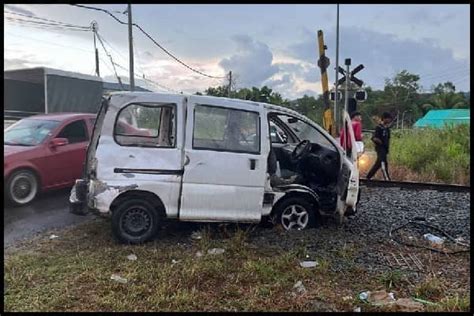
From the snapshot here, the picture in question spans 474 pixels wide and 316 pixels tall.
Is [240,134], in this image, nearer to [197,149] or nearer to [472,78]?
[197,149]

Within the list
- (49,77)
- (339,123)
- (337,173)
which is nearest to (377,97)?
(339,123)

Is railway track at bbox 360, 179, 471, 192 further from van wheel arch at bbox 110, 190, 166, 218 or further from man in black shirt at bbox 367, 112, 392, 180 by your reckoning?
van wheel arch at bbox 110, 190, 166, 218

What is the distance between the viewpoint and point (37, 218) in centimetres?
652

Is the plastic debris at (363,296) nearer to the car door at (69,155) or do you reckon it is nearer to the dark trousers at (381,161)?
the car door at (69,155)

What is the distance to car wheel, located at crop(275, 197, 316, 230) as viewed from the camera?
18.7 ft

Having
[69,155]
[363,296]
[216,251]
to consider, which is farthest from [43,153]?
[363,296]

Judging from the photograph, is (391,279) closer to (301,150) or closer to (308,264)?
(308,264)

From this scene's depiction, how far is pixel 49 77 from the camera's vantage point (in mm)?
12578

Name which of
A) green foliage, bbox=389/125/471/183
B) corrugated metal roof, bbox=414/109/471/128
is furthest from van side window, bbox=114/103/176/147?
corrugated metal roof, bbox=414/109/471/128

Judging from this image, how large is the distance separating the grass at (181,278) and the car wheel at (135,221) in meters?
0.13

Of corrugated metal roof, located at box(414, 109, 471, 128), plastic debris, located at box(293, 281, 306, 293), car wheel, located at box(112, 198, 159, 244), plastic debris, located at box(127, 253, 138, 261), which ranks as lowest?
plastic debris, located at box(293, 281, 306, 293)

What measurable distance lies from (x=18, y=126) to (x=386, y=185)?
7.66m

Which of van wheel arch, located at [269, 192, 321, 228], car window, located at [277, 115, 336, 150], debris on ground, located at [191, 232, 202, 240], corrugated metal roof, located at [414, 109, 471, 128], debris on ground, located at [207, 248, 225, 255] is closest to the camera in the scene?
debris on ground, located at [207, 248, 225, 255]

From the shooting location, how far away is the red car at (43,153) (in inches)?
269
